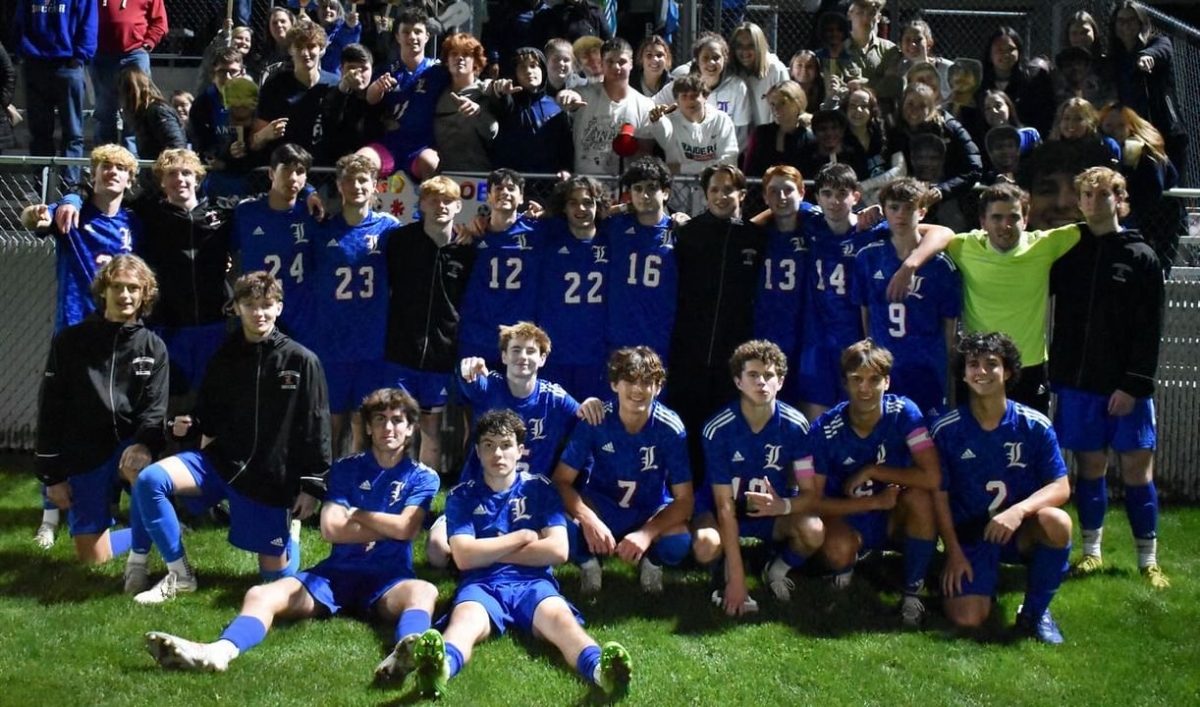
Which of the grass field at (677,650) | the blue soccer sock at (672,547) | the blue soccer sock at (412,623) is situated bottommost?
the grass field at (677,650)

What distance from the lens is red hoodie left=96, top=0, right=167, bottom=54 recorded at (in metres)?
10.9

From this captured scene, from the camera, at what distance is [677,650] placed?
6.48m

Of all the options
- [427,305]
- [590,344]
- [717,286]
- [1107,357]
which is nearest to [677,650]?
[590,344]

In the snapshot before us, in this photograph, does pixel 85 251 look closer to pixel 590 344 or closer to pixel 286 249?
pixel 286 249

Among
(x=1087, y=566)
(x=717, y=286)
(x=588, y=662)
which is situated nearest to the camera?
(x=588, y=662)

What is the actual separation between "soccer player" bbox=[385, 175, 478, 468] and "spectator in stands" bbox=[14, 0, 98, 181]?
13.0 ft

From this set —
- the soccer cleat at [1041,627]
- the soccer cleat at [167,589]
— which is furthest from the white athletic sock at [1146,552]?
the soccer cleat at [167,589]

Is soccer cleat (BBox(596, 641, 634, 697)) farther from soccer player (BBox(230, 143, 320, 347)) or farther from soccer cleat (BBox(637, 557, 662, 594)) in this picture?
soccer player (BBox(230, 143, 320, 347))

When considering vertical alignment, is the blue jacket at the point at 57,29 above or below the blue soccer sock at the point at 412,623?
above

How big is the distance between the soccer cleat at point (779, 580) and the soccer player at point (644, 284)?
140 cm

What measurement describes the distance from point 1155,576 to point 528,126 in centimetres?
450

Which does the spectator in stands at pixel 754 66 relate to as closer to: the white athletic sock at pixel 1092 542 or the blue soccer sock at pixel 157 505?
the white athletic sock at pixel 1092 542

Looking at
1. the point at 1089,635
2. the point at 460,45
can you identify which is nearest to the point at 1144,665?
the point at 1089,635

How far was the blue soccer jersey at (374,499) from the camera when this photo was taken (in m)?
6.75
